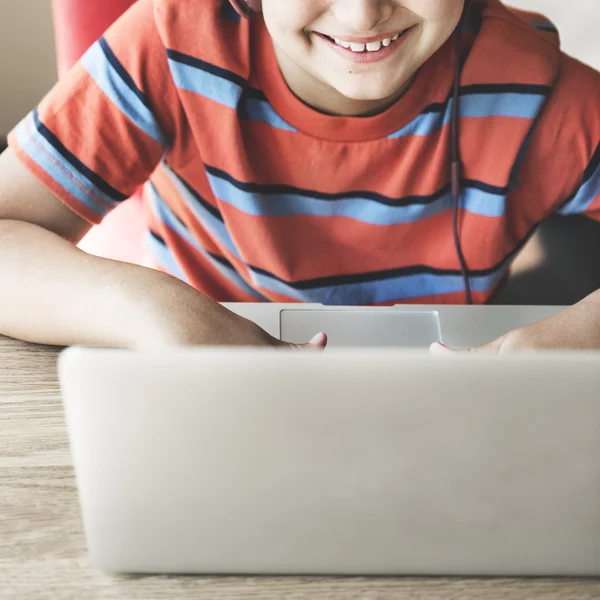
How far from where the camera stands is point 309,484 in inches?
12.7

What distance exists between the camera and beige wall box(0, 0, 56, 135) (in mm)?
1569

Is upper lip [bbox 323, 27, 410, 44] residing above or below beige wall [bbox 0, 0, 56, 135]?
above

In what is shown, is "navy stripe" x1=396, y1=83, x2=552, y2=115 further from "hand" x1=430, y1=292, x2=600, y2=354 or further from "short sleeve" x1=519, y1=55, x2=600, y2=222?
"hand" x1=430, y1=292, x2=600, y2=354

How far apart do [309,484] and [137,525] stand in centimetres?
9

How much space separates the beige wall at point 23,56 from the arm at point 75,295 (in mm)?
1043

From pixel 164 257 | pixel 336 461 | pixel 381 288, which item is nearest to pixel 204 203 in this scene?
pixel 164 257

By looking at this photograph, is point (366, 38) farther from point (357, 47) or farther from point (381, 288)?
point (381, 288)

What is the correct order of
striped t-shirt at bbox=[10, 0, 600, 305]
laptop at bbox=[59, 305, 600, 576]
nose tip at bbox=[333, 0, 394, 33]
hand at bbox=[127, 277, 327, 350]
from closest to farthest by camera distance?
laptop at bbox=[59, 305, 600, 576] → hand at bbox=[127, 277, 327, 350] → nose tip at bbox=[333, 0, 394, 33] → striped t-shirt at bbox=[10, 0, 600, 305]

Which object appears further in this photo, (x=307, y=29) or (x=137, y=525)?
(x=307, y=29)

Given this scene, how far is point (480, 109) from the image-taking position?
752 mm

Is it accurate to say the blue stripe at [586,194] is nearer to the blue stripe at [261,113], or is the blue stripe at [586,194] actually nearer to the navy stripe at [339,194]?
the navy stripe at [339,194]

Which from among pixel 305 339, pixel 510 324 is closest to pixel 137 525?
pixel 305 339

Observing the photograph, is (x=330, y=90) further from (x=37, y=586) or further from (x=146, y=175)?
(x=37, y=586)

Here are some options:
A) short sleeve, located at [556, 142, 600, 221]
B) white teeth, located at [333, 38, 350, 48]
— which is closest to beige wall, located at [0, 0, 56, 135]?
white teeth, located at [333, 38, 350, 48]
